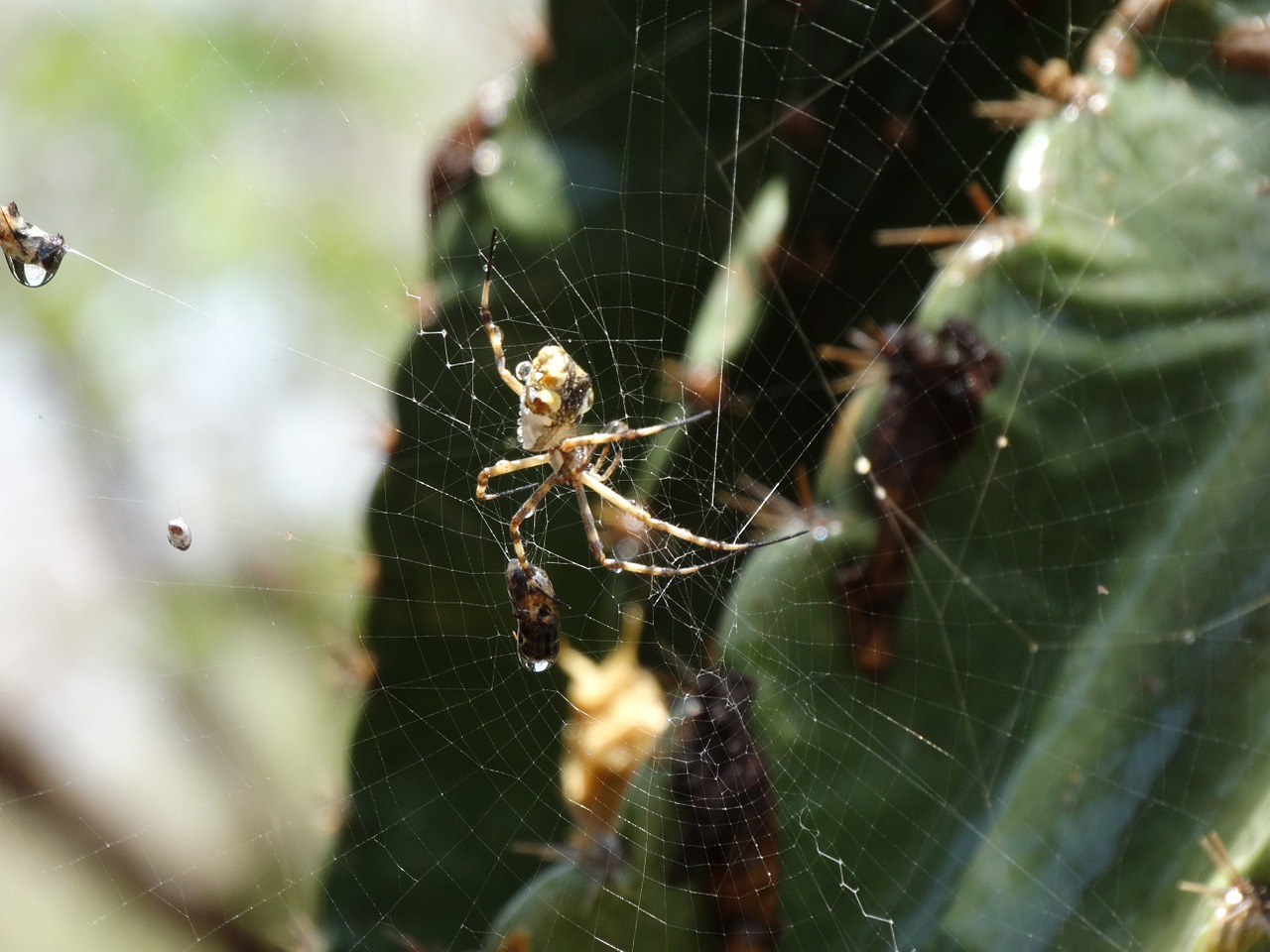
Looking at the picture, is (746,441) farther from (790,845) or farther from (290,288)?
(290,288)

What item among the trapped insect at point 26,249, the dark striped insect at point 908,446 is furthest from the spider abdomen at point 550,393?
the trapped insect at point 26,249

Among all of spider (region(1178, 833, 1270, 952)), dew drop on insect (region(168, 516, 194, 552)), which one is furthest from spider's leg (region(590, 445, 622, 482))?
spider (region(1178, 833, 1270, 952))

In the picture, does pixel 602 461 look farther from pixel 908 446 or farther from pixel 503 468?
pixel 908 446

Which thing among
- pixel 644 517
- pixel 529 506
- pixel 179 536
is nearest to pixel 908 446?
pixel 644 517

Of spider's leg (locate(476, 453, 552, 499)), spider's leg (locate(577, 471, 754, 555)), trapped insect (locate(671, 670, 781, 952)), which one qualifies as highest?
spider's leg (locate(476, 453, 552, 499))

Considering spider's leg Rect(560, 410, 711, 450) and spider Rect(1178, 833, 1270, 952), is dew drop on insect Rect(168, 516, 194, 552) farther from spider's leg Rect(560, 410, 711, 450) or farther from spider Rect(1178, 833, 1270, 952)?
spider Rect(1178, 833, 1270, 952)

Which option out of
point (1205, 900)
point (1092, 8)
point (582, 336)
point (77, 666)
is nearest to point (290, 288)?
point (77, 666)

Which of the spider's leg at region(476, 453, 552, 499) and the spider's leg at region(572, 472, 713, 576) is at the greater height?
the spider's leg at region(476, 453, 552, 499)
